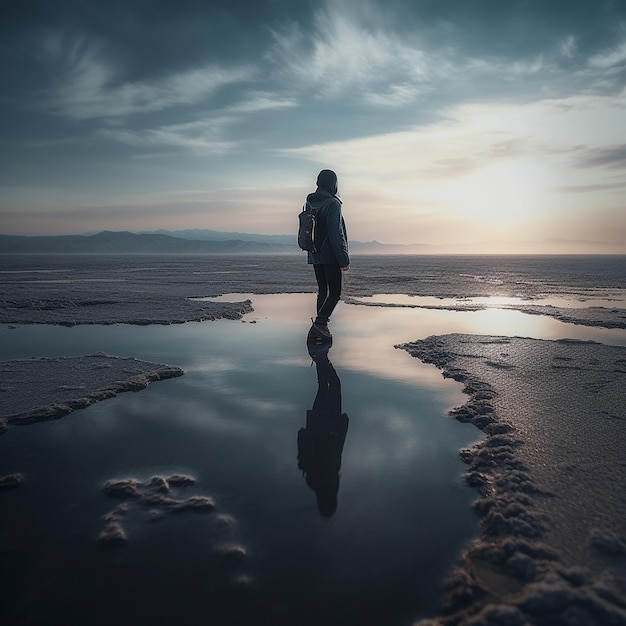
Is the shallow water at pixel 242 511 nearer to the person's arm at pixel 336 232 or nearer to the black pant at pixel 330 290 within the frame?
the black pant at pixel 330 290

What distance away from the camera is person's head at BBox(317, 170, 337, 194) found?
20.4 feet

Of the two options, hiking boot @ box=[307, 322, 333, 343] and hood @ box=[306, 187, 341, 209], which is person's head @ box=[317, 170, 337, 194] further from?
hiking boot @ box=[307, 322, 333, 343]

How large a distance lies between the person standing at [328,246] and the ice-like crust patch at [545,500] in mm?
2190

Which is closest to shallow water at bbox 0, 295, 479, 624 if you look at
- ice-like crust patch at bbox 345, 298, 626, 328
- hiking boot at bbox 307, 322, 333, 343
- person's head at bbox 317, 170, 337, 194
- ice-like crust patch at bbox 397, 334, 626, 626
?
ice-like crust patch at bbox 397, 334, 626, 626

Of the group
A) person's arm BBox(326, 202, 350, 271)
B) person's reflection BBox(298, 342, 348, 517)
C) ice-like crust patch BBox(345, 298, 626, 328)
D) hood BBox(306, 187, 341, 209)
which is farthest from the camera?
ice-like crust patch BBox(345, 298, 626, 328)

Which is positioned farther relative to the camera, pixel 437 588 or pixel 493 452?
pixel 493 452

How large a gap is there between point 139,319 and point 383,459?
6.44 metres

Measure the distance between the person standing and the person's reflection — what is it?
79.3 inches

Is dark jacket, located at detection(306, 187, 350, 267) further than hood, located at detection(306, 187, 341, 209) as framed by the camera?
No

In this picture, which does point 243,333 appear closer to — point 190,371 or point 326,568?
point 190,371

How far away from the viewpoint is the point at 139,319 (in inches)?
311

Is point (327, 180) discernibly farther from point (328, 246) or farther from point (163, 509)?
point (163, 509)

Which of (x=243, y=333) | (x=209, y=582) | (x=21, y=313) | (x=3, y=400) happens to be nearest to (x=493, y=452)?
(x=209, y=582)

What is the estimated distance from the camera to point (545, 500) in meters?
2.19
